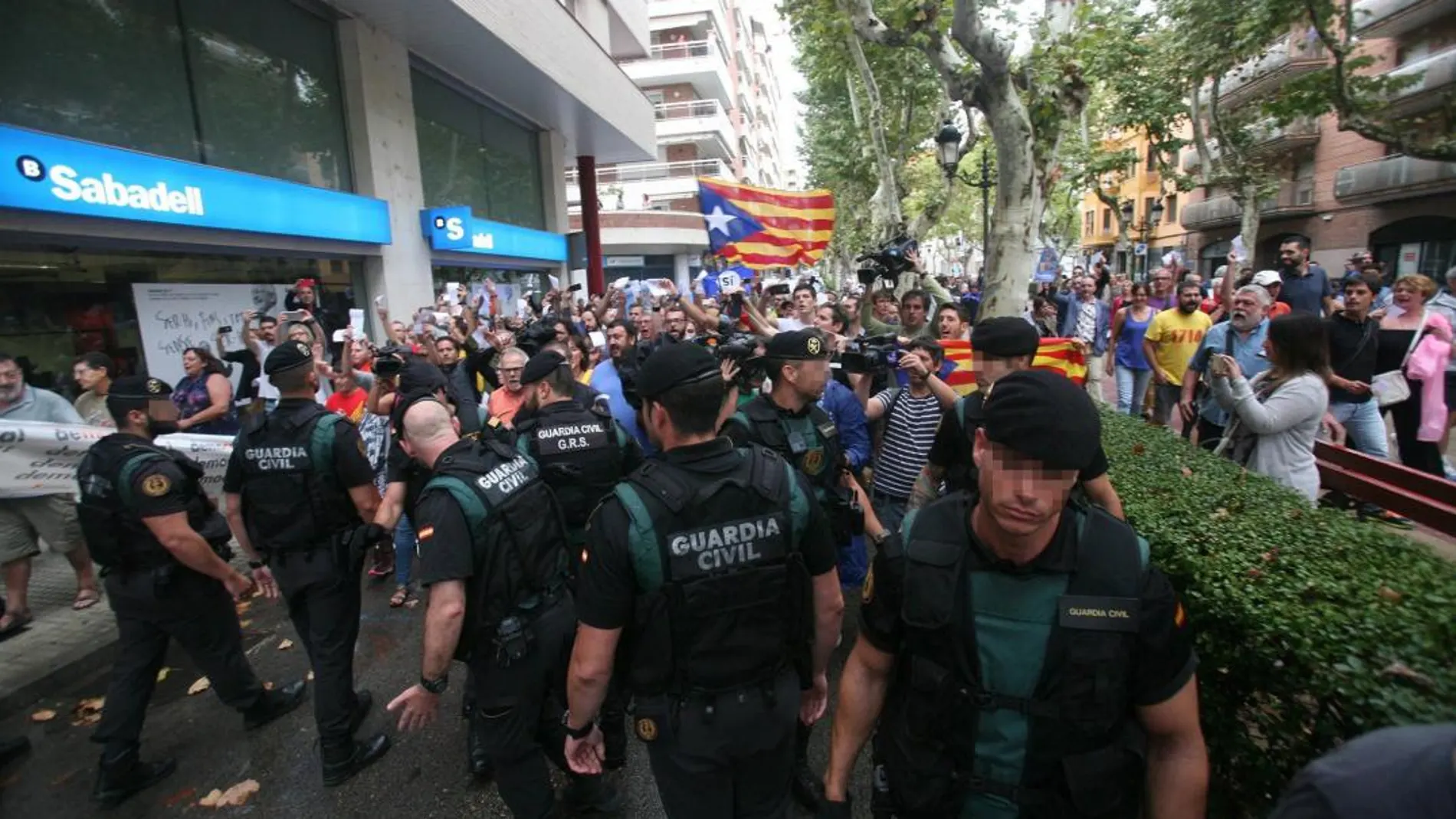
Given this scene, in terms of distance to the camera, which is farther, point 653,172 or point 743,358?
point 653,172

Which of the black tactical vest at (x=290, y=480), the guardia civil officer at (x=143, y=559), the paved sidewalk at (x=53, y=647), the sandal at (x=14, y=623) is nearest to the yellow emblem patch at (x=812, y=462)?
the black tactical vest at (x=290, y=480)

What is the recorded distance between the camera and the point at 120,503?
10.0ft

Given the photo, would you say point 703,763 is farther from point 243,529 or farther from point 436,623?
point 243,529

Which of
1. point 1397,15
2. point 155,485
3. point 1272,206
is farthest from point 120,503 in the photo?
point 1272,206

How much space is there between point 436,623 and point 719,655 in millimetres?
1067

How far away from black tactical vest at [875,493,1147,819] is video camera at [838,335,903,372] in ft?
7.14

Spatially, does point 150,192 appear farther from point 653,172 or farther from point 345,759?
point 653,172

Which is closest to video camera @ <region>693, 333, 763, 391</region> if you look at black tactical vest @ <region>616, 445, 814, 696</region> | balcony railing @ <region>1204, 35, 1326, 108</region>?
black tactical vest @ <region>616, 445, 814, 696</region>

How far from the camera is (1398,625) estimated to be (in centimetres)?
171

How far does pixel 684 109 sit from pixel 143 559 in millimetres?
38181

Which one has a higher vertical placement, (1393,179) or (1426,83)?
(1426,83)

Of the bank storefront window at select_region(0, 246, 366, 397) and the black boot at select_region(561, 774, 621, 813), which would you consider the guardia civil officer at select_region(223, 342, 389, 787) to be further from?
the bank storefront window at select_region(0, 246, 366, 397)

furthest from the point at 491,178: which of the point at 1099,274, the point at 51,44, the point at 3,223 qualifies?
the point at 1099,274

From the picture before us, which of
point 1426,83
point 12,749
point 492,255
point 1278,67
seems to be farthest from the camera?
point 1278,67
